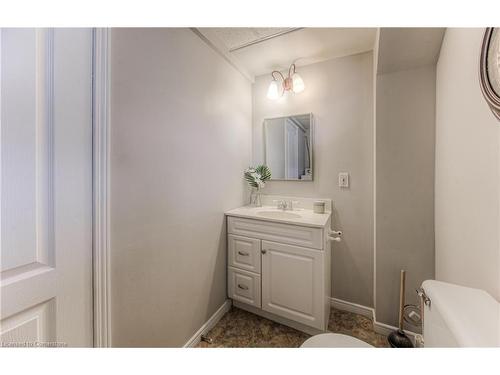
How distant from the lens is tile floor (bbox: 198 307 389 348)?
134cm

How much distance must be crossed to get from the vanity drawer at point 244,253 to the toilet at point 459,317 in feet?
3.37

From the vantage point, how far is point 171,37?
1.11 m

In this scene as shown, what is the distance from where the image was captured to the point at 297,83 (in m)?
1.71

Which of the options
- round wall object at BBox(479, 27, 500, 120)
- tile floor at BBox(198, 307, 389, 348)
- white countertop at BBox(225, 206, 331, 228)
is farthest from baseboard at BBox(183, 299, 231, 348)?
round wall object at BBox(479, 27, 500, 120)

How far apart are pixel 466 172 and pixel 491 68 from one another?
0.42 m

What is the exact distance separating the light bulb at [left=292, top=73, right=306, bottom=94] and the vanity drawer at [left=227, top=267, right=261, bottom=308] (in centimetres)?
166

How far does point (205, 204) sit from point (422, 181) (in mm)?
1496

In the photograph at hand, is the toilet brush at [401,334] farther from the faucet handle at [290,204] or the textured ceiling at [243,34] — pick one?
the textured ceiling at [243,34]

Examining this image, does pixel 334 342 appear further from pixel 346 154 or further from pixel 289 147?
pixel 289 147

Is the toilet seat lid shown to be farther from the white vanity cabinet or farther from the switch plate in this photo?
the switch plate

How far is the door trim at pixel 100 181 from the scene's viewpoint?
0.76m

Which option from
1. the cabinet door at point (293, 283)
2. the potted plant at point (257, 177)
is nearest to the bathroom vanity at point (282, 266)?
the cabinet door at point (293, 283)

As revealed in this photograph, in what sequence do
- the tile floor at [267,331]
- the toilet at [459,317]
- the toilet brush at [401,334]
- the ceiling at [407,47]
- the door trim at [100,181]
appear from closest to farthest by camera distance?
the toilet at [459,317], the door trim at [100,181], the ceiling at [407,47], the toilet brush at [401,334], the tile floor at [267,331]

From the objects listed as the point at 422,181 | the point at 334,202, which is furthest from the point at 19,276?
the point at 422,181
